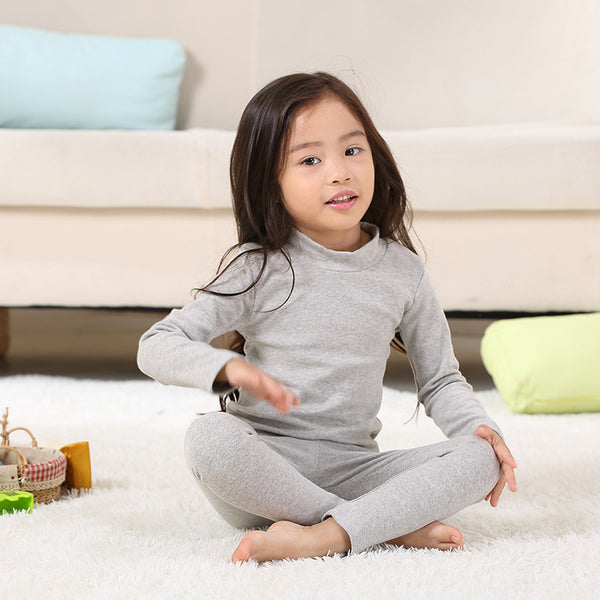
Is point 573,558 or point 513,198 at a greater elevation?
point 513,198

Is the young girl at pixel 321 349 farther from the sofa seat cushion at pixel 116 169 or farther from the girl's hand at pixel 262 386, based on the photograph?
the sofa seat cushion at pixel 116 169

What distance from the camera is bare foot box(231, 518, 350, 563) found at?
0.77 metres

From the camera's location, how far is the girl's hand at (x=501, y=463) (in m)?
0.87

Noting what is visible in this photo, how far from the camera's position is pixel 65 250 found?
1620 mm

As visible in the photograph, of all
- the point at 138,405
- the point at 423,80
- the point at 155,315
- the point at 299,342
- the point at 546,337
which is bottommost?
the point at 155,315

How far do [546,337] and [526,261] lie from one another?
0.18 metres

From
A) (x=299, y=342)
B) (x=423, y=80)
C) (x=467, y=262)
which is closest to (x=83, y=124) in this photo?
(x=423, y=80)

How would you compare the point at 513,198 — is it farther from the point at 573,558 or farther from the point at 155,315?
the point at 155,315

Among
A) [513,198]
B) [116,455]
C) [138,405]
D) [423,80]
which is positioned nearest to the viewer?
[116,455]

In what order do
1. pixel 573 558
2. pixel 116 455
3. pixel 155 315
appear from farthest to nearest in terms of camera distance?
pixel 155 315 < pixel 116 455 < pixel 573 558

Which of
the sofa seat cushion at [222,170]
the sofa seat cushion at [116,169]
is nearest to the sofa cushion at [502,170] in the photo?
the sofa seat cushion at [222,170]

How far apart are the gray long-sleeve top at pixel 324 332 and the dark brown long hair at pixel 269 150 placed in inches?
0.9

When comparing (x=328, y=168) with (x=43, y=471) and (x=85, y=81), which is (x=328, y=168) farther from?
(x=85, y=81)

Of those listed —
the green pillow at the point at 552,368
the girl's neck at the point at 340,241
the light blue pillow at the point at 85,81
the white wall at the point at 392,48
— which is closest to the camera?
the girl's neck at the point at 340,241
